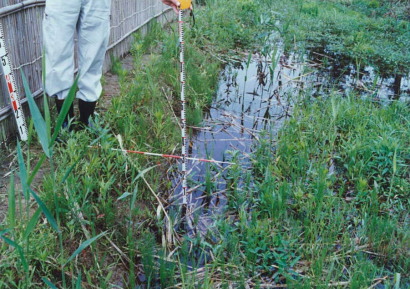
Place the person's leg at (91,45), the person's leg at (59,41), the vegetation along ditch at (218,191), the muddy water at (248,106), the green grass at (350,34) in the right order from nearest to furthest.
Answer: the vegetation along ditch at (218,191)
the person's leg at (59,41)
the person's leg at (91,45)
the muddy water at (248,106)
the green grass at (350,34)

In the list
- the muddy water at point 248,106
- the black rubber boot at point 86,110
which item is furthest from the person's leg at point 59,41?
the muddy water at point 248,106

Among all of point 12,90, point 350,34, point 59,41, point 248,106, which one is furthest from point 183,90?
point 350,34

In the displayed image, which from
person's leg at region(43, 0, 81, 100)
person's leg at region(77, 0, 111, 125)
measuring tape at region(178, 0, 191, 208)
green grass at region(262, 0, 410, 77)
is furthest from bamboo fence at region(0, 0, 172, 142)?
green grass at region(262, 0, 410, 77)

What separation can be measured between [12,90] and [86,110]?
53 cm

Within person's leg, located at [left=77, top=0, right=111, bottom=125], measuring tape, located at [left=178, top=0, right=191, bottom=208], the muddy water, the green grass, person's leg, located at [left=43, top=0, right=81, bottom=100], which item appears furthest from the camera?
the green grass

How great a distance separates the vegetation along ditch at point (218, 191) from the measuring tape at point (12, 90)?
128 millimetres

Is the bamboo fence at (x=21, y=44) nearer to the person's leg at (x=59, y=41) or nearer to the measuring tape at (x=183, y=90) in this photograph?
the person's leg at (x=59, y=41)

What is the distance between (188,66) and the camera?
488 centimetres

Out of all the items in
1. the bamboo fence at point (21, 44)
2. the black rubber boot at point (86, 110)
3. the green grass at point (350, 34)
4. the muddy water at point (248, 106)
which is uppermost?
the bamboo fence at point (21, 44)

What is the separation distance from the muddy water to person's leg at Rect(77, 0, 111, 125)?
0.87 metres

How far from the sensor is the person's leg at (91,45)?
293 cm

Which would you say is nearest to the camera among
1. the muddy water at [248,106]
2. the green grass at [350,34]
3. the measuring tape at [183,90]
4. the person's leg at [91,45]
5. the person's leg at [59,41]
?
the measuring tape at [183,90]

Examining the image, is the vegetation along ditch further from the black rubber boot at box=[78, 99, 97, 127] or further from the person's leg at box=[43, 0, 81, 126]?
the person's leg at box=[43, 0, 81, 126]

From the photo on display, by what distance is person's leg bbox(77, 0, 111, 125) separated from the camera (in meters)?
2.93
